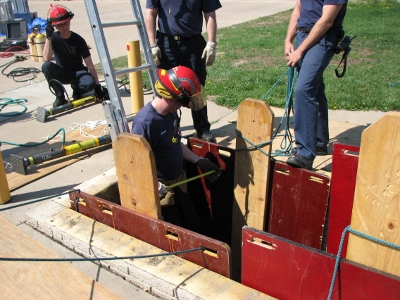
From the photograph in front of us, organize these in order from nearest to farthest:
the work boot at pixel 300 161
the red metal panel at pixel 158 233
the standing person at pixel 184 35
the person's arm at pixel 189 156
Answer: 1. the red metal panel at pixel 158 233
2. the work boot at pixel 300 161
3. the person's arm at pixel 189 156
4. the standing person at pixel 184 35

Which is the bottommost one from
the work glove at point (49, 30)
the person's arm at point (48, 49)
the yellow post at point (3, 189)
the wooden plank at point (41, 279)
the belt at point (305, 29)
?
the wooden plank at point (41, 279)

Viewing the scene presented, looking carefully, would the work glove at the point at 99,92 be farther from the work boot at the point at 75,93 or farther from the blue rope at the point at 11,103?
the blue rope at the point at 11,103

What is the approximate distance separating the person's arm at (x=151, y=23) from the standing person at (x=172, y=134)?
1819mm

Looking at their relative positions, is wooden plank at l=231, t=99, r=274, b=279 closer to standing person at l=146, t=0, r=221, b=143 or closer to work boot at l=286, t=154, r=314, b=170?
work boot at l=286, t=154, r=314, b=170

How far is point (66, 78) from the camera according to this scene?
6.81m

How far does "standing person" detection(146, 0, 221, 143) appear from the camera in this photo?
461cm

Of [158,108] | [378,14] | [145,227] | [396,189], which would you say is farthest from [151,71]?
[378,14]

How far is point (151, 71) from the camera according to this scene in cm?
478

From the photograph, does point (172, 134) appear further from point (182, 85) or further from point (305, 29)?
point (305, 29)

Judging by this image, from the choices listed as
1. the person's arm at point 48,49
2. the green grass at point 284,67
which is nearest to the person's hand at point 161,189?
the green grass at point 284,67

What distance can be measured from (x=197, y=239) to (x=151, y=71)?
107 inches

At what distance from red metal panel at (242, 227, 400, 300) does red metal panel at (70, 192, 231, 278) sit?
0.15 meters

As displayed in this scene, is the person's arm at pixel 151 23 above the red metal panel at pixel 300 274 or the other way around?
above

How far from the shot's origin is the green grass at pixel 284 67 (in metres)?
6.51
